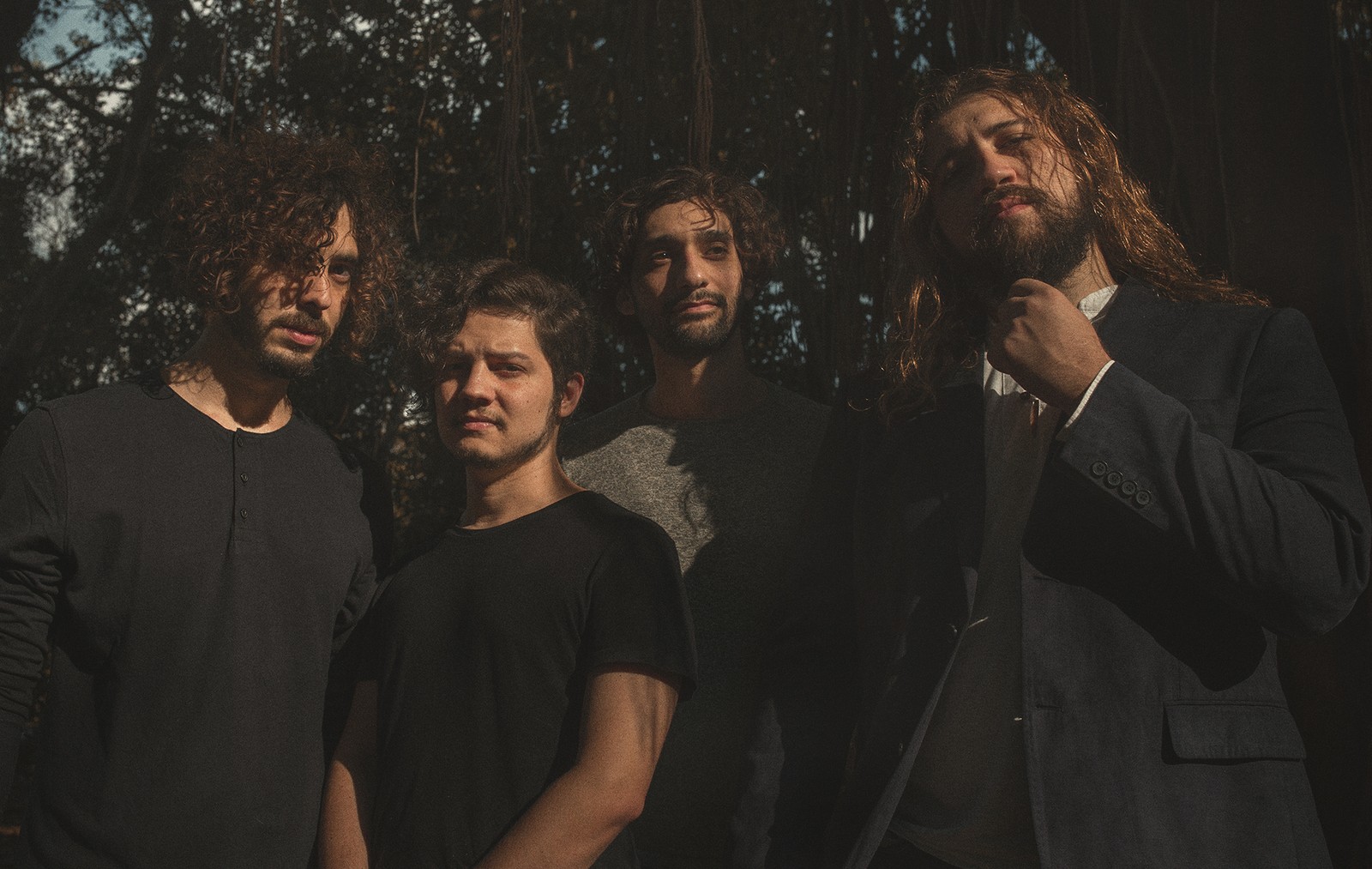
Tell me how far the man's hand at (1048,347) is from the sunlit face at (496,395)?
2.58 ft

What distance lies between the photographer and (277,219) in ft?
6.89

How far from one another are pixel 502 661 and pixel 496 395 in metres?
0.47

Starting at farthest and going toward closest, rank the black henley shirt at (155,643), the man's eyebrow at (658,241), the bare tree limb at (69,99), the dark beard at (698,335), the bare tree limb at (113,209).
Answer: the bare tree limb at (69,99) → the bare tree limb at (113,209) → the man's eyebrow at (658,241) → the dark beard at (698,335) → the black henley shirt at (155,643)

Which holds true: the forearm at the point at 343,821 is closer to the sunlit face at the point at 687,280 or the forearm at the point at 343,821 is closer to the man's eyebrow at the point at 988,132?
the sunlit face at the point at 687,280

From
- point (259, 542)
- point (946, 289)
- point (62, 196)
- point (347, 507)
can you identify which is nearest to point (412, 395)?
point (347, 507)

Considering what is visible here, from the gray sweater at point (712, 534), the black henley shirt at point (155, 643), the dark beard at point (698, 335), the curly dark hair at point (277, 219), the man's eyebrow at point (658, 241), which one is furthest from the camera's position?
the man's eyebrow at point (658, 241)

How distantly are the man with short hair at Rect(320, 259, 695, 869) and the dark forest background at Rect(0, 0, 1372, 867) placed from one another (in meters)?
0.70

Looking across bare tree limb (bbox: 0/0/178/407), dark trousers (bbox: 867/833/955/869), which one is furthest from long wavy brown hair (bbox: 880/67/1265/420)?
bare tree limb (bbox: 0/0/178/407)

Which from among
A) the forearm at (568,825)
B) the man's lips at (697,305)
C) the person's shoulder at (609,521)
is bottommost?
the forearm at (568,825)

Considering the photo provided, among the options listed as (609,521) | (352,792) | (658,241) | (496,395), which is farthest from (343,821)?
(658,241)

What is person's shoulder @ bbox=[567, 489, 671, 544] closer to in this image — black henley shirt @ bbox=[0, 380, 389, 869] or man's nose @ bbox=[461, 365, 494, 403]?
man's nose @ bbox=[461, 365, 494, 403]

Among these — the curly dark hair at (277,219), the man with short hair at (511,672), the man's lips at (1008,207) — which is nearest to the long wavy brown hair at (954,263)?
the man's lips at (1008,207)

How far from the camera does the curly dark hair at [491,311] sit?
202 cm

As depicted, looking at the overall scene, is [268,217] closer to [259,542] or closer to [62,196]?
[259,542]
